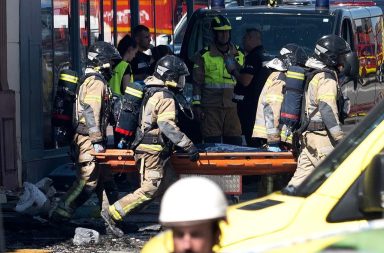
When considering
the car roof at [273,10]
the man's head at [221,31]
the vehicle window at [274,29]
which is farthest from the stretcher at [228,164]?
the car roof at [273,10]

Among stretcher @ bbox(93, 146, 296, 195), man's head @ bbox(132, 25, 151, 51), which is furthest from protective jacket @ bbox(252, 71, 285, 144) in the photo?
man's head @ bbox(132, 25, 151, 51)

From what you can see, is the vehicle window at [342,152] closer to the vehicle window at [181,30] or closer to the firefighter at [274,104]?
the firefighter at [274,104]

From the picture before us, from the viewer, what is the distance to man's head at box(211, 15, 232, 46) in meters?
14.4

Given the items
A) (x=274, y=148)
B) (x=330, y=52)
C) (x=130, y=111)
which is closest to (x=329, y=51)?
(x=330, y=52)

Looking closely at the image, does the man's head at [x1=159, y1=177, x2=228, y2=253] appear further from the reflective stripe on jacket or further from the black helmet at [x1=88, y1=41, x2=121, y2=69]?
the black helmet at [x1=88, y1=41, x2=121, y2=69]

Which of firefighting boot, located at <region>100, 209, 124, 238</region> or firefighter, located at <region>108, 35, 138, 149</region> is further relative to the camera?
firefighter, located at <region>108, 35, 138, 149</region>

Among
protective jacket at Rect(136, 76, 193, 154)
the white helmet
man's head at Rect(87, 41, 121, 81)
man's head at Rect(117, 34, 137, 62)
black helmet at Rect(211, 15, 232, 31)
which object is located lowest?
protective jacket at Rect(136, 76, 193, 154)

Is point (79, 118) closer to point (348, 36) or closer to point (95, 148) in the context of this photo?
point (95, 148)

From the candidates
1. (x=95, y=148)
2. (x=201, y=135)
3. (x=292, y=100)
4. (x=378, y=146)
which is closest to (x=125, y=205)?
(x=95, y=148)

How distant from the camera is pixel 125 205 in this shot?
11508 mm

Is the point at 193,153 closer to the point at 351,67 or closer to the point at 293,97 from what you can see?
the point at 293,97

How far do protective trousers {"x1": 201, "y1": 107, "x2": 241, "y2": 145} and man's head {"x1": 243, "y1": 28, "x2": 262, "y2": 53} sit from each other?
757 mm

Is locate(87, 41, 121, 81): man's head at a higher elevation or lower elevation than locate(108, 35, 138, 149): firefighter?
higher

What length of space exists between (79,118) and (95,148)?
1.58ft
